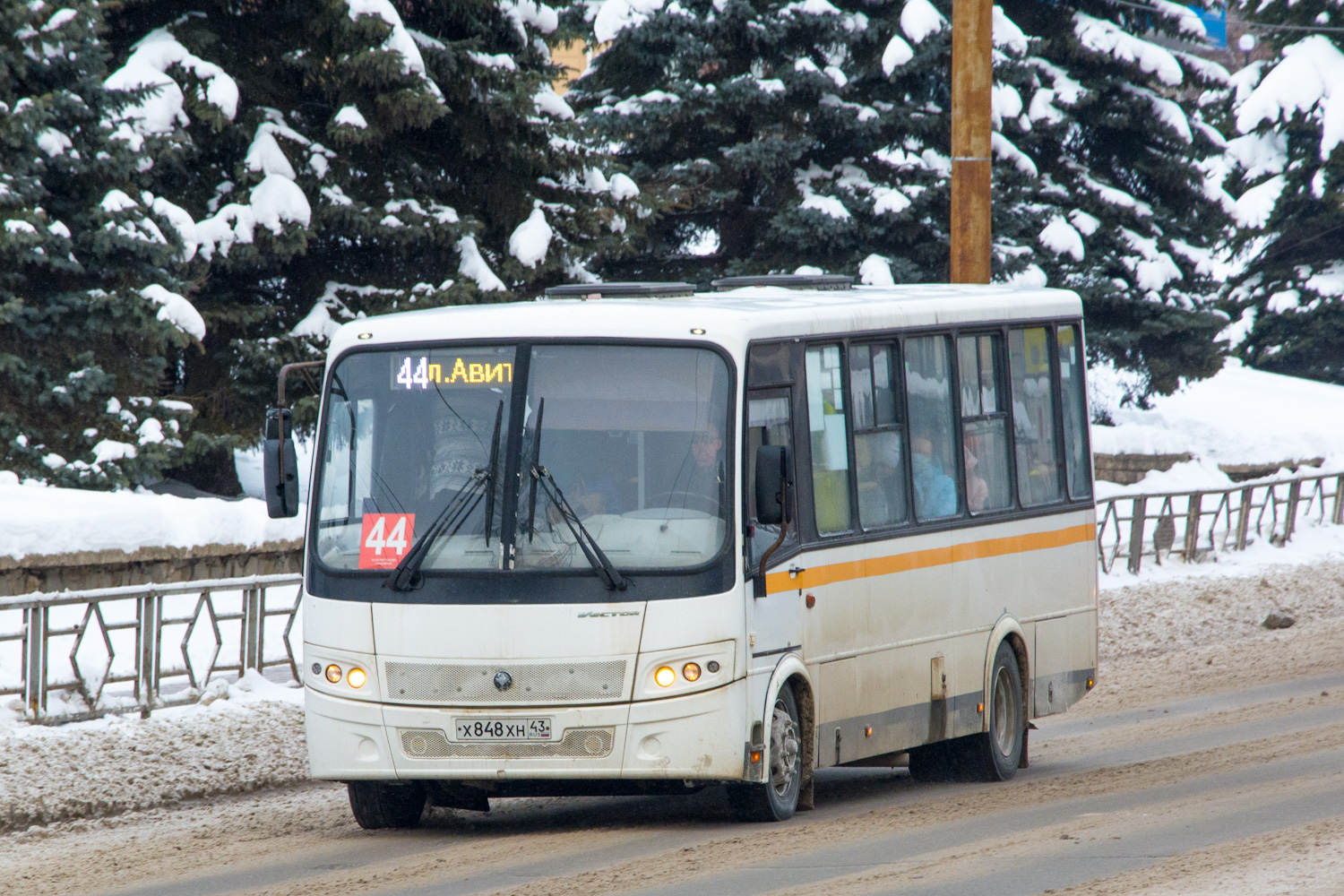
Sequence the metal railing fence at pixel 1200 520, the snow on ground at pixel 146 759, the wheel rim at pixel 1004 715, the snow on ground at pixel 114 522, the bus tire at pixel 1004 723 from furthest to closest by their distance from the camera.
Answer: the metal railing fence at pixel 1200 520 → the snow on ground at pixel 114 522 → the wheel rim at pixel 1004 715 → the bus tire at pixel 1004 723 → the snow on ground at pixel 146 759

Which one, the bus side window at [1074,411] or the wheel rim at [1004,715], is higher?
the bus side window at [1074,411]

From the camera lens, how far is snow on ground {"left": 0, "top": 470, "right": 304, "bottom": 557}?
15.0 metres

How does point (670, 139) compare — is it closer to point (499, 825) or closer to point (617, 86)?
point (617, 86)

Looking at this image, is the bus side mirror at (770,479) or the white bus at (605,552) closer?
the bus side mirror at (770,479)

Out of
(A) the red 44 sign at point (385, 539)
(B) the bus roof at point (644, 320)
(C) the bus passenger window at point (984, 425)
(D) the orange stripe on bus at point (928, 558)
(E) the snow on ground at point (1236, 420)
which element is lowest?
(D) the orange stripe on bus at point (928, 558)

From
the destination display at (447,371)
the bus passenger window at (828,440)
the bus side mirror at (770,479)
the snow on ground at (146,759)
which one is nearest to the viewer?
the bus side mirror at (770,479)

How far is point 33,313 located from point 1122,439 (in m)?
18.5

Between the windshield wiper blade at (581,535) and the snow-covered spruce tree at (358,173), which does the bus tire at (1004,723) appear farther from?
the snow-covered spruce tree at (358,173)

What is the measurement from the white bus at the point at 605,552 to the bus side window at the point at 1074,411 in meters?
2.33

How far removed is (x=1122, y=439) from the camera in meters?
31.4

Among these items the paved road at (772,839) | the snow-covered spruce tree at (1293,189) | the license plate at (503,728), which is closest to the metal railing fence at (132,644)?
the paved road at (772,839)

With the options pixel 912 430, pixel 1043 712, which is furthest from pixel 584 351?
pixel 1043 712

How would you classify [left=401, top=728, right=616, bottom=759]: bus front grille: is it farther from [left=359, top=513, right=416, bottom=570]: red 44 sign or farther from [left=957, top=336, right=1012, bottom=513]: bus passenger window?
[left=957, top=336, right=1012, bottom=513]: bus passenger window

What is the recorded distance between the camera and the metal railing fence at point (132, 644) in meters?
11.9
